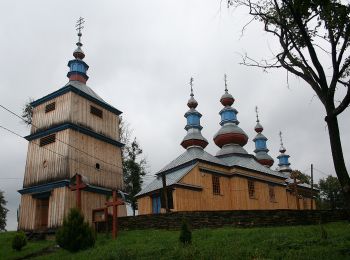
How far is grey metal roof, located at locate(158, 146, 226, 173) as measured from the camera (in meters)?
27.5

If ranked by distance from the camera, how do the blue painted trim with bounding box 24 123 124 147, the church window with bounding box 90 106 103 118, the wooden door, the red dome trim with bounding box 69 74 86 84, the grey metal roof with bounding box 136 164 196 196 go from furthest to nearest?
the red dome trim with bounding box 69 74 86 84, the church window with bounding box 90 106 103 118, the wooden door, the blue painted trim with bounding box 24 123 124 147, the grey metal roof with bounding box 136 164 196 196

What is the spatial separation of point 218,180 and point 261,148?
17.3m

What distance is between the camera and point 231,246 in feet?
43.0

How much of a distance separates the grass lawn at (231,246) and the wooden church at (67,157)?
664cm

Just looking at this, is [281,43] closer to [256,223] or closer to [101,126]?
[256,223]

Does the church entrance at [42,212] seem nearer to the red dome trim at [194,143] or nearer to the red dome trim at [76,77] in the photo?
the red dome trim at [76,77]

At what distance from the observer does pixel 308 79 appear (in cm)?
1172

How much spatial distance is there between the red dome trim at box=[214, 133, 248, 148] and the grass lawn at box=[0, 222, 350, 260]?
619 inches

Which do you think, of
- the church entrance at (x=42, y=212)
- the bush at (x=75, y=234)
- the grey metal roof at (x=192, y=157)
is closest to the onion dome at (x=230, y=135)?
the grey metal roof at (x=192, y=157)

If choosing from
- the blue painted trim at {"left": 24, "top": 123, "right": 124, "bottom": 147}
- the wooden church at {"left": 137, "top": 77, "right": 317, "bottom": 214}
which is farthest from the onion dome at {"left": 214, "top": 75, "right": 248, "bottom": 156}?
the blue painted trim at {"left": 24, "top": 123, "right": 124, "bottom": 147}

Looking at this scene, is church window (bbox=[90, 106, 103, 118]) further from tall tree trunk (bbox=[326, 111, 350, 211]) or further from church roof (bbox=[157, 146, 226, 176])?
tall tree trunk (bbox=[326, 111, 350, 211])

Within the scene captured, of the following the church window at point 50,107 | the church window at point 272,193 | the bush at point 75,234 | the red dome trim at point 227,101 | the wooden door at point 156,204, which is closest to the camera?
the bush at point 75,234

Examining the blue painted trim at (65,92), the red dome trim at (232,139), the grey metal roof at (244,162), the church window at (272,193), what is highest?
the blue painted trim at (65,92)

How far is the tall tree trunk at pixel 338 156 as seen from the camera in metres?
10.5
